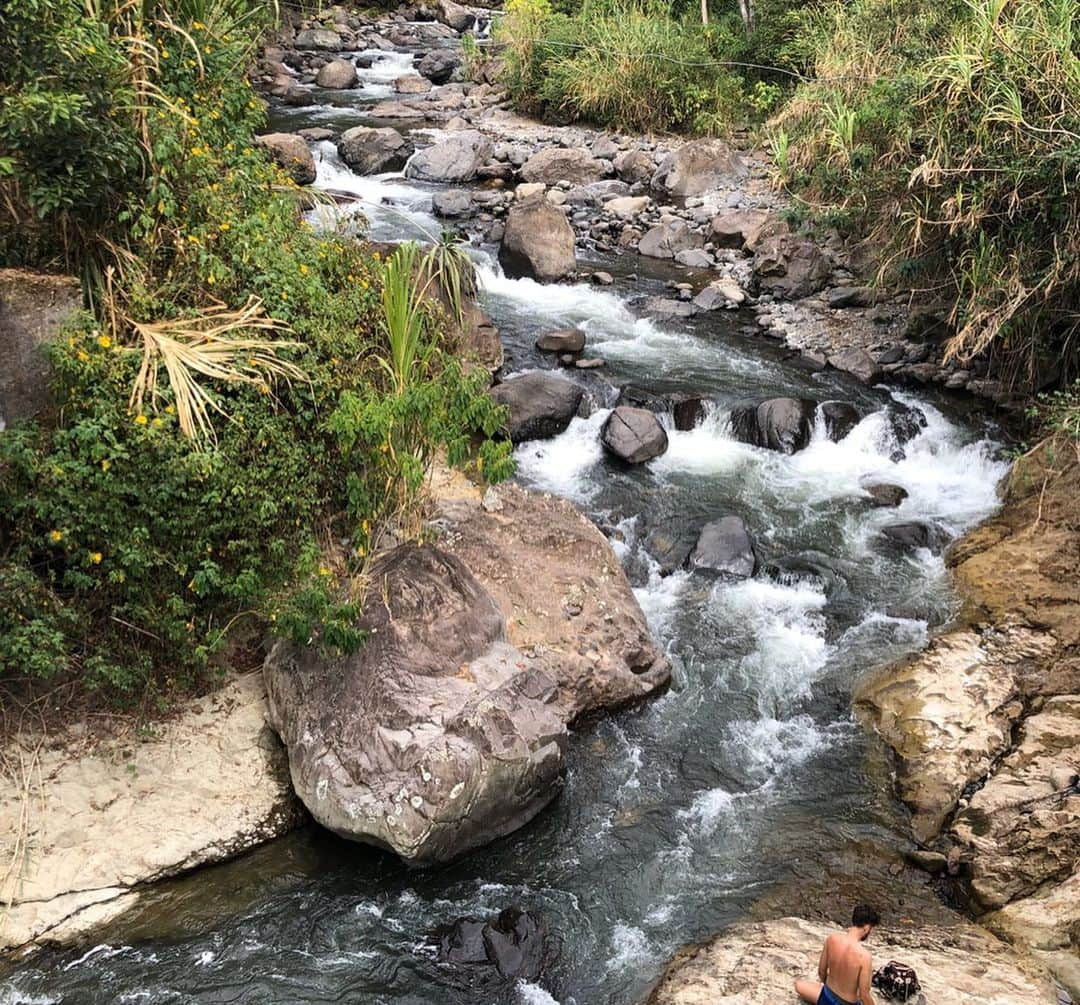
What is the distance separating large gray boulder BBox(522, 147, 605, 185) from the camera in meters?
18.1

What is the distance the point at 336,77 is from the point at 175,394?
20.4 metres

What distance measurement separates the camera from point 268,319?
6699 mm

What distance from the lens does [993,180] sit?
31.9ft

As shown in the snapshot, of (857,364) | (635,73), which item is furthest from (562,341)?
(635,73)

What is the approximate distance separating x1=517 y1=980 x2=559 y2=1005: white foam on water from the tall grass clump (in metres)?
7.68

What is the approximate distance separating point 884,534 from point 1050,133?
13.8 feet

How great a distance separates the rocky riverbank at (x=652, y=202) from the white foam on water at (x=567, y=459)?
136 inches

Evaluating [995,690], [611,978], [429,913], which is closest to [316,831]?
[429,913]

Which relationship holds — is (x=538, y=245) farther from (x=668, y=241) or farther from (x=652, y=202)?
(x=652, y=202)

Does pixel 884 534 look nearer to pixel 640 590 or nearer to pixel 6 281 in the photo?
pixel 640 590

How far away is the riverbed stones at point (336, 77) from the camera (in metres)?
23.8

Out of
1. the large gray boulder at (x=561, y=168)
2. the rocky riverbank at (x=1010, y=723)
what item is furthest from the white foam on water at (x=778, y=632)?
the large gray boulder at (x=561, y=168)

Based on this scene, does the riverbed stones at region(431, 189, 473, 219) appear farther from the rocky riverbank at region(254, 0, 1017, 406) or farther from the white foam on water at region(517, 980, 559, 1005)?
the white foam on water at region(517, 980, 559, 1005)

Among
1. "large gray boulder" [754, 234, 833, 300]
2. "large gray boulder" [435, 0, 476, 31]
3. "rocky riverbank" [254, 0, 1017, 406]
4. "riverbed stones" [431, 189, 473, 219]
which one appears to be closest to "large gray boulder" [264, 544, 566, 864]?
"rocky riverbank" [254, 0, 1017, 406]
